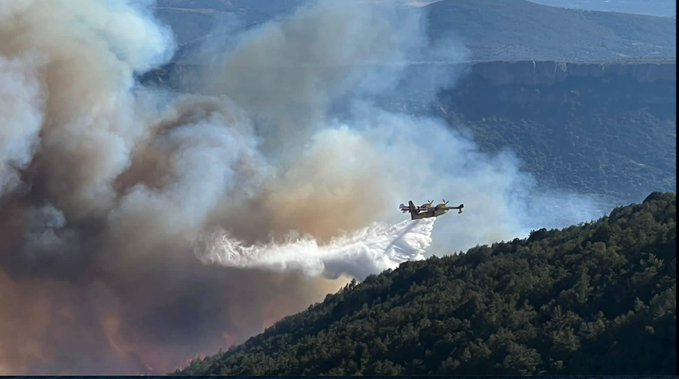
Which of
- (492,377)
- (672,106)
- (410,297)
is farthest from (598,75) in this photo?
(492,377)

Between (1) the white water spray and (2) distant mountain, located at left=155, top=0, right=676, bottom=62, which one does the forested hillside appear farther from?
(2) distant mountain, located at left=155, top=0, right=676, bottom=62

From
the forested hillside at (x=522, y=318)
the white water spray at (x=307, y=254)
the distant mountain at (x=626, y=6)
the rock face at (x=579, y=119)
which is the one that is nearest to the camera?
the forested hillside at (x=522, y=318)

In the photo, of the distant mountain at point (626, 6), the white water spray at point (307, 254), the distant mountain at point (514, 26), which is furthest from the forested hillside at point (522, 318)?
the distant mountain at point (626, 6)

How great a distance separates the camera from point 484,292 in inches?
1113

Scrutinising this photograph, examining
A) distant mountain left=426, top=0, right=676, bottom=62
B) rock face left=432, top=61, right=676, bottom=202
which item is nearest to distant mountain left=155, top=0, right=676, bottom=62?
distant mountain left=426, top=0, right=676, bottom=62

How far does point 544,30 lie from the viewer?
12556 cm

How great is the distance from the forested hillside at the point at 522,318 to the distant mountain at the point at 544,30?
8592 cm

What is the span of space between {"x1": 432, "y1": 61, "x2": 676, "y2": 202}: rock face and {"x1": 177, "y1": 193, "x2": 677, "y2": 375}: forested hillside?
54.2 metres

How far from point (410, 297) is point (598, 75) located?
237 ft

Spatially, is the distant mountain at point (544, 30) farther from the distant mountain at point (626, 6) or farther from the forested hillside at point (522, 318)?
the forested hillside at point (522, 318)

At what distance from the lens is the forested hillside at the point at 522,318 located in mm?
21609

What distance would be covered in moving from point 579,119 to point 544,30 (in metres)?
30.0

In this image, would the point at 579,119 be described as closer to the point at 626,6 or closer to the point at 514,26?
the point at 514,26

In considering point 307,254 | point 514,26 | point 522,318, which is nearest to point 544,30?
point 514,26
